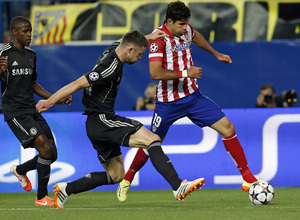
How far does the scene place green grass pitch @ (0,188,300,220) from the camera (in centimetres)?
638

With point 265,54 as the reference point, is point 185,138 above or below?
below

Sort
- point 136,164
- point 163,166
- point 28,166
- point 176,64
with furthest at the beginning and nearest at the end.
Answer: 1. point 28,166
2. point 136,164
3. point 176,64
4. point 163,166

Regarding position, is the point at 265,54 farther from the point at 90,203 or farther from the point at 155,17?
the point at 90,203

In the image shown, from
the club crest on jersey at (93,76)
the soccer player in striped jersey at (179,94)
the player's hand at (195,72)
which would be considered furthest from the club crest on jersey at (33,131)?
the player's hand at (195,72)

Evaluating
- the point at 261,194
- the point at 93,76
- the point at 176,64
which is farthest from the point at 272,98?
the point at 93,76

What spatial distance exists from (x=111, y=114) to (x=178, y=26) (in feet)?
4.81

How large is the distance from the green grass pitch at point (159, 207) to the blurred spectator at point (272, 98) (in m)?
1.80

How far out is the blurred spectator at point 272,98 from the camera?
11.1 metres

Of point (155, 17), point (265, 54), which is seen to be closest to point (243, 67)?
point (265, 54)

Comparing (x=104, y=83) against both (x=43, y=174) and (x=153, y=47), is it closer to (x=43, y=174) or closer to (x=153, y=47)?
(x=153, y=47)

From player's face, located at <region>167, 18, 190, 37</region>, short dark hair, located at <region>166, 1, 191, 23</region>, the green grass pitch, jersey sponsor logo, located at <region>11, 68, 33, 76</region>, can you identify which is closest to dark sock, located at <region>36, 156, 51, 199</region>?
the green grass pitch

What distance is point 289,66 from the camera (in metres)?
11.4

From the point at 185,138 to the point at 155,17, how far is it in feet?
8.57

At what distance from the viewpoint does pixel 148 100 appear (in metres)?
11.1
